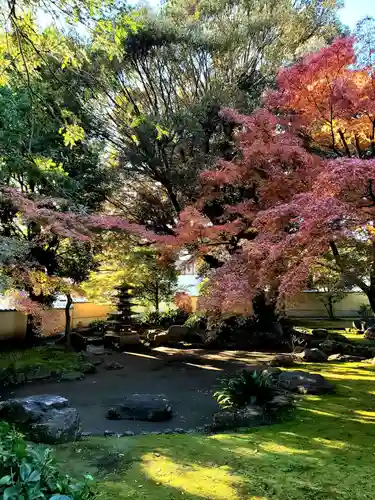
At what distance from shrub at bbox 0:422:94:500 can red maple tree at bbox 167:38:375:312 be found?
3.41 m

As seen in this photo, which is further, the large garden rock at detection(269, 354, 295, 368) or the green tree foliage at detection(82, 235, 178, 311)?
the green tree foliage at detection(82, 235, 178, 311)

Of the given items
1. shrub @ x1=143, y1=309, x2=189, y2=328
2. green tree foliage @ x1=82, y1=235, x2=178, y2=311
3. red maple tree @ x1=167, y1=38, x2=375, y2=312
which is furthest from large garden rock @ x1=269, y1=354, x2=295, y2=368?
shrub @ x1=143, y1=309, x2=189, y2=328

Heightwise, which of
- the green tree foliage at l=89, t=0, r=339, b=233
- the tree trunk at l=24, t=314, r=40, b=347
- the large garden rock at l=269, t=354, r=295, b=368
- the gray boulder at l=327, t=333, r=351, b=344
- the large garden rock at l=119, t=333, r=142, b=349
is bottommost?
the large garden rock at l=269, t=354, r=295, b=368

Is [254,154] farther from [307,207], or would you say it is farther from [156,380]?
[156,380]

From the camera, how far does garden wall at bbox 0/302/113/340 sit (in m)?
13.0

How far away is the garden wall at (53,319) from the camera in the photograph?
13.0 metres

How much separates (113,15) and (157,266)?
8.71 m

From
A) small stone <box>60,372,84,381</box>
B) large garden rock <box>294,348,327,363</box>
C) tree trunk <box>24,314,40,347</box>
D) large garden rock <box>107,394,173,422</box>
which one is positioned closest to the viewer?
large garden rock <box>107,394,173,422</box>

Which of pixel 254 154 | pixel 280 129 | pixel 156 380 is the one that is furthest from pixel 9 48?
pixel 156 380

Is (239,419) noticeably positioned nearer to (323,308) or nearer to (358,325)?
(358,325)

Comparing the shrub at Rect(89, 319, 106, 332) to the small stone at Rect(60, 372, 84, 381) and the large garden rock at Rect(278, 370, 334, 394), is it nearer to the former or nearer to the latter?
the small stone at Rect(60, 372, 84, 381)

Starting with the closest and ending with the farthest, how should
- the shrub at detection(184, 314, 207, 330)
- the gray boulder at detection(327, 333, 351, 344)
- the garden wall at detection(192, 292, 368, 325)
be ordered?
the gray boulder at detection(327, 333, 351, 344), the shrub at detection(184, 314, 207, 330), the garden wall at detection(192, 292, 368, 325)

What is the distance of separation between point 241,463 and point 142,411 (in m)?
2.39

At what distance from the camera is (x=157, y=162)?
36.8 ft
